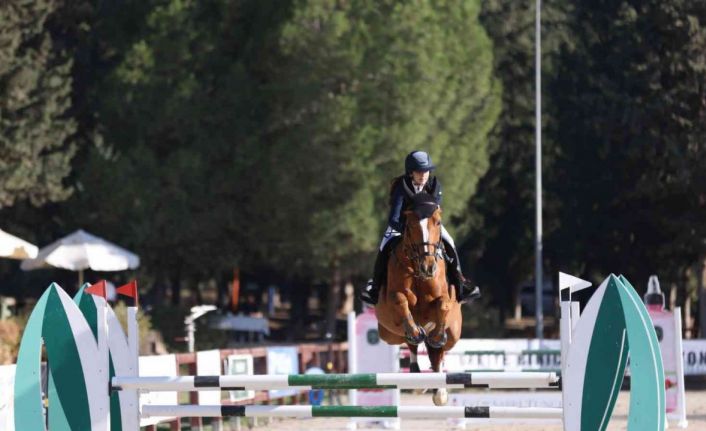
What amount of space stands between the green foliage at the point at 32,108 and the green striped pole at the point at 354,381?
67.4 feet

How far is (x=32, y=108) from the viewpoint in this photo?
3125 centimetres

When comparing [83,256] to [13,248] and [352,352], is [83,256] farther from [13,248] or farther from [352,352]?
[352,352]

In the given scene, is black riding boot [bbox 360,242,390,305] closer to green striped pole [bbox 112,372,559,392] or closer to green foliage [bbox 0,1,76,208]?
green striped pole [bbox 112,372,559,392]

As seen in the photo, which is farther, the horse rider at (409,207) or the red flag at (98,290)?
the horse rider at (409,207)

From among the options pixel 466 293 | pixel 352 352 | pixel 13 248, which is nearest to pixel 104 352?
pixel 466 293

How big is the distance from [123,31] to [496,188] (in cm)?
1214

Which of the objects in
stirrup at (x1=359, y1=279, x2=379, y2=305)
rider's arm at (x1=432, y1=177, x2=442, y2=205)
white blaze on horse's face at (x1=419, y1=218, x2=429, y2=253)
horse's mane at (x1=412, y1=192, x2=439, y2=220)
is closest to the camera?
white blaze on horse's face at (x1=419, y1=218, x2=429, y2=253)

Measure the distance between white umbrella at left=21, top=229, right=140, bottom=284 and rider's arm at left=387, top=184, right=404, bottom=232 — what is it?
1465 cm

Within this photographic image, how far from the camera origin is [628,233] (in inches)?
1492

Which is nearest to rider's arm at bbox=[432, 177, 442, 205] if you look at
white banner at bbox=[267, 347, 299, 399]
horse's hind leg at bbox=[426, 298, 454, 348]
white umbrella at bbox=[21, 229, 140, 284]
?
horse's hind leg at bbox=[426, 298, 454, 348]

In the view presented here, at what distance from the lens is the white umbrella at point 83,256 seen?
25203 mm

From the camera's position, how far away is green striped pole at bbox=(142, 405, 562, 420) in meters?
9.94

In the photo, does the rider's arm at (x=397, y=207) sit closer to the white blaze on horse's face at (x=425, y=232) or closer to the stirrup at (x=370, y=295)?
the white blaze on horse's face at (x=425, y=232)

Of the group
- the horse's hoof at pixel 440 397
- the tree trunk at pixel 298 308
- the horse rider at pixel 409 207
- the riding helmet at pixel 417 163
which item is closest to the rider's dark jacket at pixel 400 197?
the horse rider at pixel 409 207
